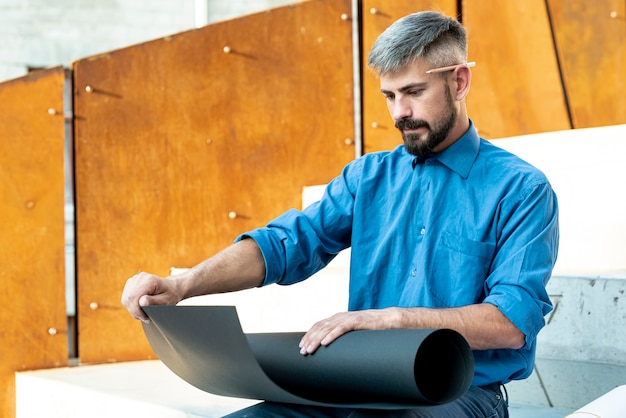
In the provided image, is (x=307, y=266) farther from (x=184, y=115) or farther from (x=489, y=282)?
(x=184, y=115)

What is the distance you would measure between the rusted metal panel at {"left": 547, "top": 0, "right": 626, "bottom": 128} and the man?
3.36 ft

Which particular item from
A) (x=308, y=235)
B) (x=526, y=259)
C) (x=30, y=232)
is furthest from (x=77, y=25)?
(x=526, y=259)

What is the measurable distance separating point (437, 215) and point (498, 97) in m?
1.15

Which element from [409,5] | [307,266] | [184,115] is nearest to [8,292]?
[184,115]

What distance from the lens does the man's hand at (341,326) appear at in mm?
1069

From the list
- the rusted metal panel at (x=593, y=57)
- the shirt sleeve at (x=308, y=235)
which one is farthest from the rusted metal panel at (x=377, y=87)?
the shirt sleeve at (x=308, y=235)

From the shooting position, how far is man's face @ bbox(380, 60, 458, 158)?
1281mm

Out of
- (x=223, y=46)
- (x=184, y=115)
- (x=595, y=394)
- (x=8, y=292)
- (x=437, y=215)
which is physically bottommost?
(x=595, y=394)

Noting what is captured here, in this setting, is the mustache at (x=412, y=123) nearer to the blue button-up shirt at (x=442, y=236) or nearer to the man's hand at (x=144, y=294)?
the blue button-up shirt at (x=442, y=236)

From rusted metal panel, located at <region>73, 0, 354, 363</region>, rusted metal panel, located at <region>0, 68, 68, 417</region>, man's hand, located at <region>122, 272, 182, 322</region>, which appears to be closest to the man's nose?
man's hand, located at <region>122, 272, 182, 322</region>

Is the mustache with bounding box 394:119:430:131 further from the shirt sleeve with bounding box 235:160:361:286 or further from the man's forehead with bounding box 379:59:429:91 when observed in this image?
the shirt sleeve with bounding box 235:160:361:286

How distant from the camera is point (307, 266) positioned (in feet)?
4.70

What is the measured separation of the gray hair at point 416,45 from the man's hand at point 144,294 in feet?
1.54

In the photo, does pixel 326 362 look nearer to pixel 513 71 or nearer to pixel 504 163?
pixel 504 163
